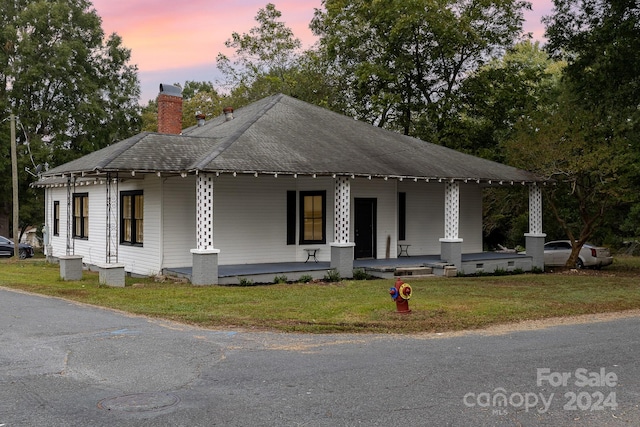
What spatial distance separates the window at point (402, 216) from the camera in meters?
23.3

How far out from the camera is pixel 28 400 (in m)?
6.50

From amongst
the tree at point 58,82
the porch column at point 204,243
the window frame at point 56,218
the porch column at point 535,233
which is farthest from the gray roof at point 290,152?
the tree at point 58,82

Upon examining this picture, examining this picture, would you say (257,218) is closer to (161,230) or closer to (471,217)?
(161,230)

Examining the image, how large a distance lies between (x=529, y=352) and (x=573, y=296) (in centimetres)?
747

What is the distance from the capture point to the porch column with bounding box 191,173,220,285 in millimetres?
16844

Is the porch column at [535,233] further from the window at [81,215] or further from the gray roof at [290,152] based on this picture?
the window at [81,215]

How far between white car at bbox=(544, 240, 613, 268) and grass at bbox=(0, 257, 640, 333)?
7.73 m

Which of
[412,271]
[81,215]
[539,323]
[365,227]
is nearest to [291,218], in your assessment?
[365,227]

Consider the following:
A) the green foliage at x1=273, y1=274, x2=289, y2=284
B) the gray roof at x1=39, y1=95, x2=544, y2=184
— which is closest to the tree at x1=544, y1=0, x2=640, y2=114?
the gray roof at x1=39, y1=95, x2=544, y2=184

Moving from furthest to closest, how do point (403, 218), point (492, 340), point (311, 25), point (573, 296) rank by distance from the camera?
point (311, 25)
point (403, 218)
point (573, 296)
point (492, 340)

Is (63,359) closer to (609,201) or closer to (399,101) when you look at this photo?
(609,201)

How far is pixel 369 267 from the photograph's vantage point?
19.6m

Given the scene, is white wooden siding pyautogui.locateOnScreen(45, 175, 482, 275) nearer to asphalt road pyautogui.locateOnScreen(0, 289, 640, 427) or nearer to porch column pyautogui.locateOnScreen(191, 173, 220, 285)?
porch column pyautogui.locateOnScreen(191, 173, 220, 285)

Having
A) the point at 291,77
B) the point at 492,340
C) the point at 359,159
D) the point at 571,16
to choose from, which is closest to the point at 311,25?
the point at 291,77
